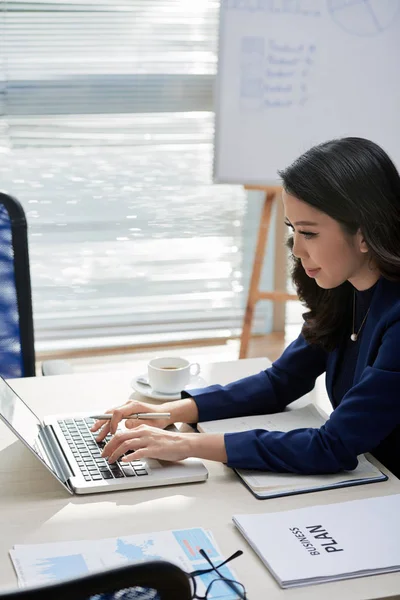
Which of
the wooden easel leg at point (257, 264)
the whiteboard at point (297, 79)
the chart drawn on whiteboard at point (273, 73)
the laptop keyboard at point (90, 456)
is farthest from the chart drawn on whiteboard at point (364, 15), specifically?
the laptop keyboard at point (90, 456)

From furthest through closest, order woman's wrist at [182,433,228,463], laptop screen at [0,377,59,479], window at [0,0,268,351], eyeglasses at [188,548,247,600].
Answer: window at [0,0,268,351]
woman's wrist at [182,433,228,463]
laptop screen at [0,377,59,479]
eyeglasses at [188,548,247,600]

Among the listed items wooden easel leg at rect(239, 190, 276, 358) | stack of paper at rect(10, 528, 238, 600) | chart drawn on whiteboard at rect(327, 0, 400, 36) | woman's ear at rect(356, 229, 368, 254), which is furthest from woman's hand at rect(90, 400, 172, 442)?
chart drawn on whiteboard at rect(327, 0, 400, 36)

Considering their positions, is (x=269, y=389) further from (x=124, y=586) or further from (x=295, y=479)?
(x=124, y=586)

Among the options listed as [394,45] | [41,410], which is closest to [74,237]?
[394,45]

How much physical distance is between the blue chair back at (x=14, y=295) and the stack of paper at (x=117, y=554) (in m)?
1.06

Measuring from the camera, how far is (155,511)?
1.26 meters

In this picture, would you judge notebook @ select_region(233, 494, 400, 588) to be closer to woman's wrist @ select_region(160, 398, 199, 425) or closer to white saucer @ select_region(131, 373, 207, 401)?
woman's wrist @ select_region(160, 398, 199, 425)

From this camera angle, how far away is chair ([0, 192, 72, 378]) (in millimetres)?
2133

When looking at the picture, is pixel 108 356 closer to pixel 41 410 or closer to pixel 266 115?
pixel 266 115

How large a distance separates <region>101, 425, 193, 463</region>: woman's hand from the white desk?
0.06 meters

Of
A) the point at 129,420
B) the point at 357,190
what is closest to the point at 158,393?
the point at 129,420

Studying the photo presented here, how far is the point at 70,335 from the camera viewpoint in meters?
3.67

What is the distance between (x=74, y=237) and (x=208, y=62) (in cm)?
89

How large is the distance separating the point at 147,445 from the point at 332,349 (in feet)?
1.54
